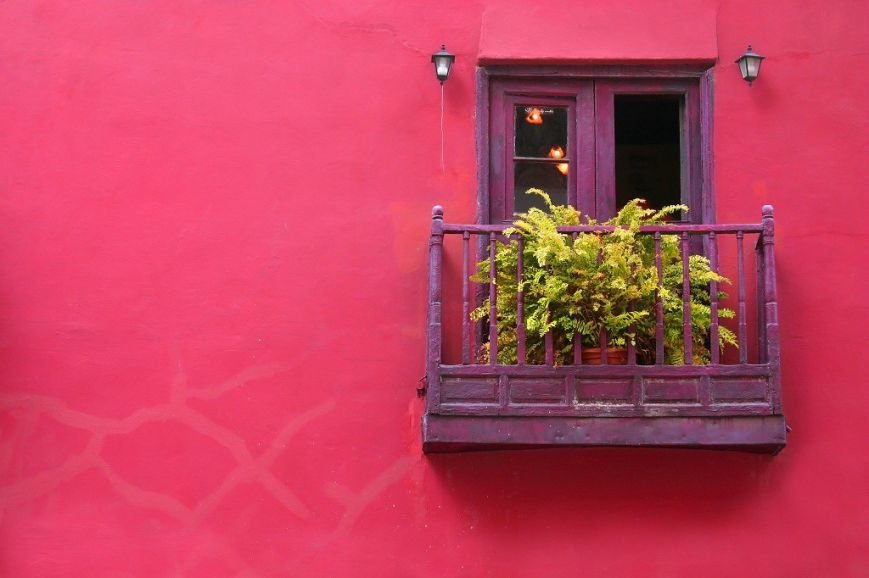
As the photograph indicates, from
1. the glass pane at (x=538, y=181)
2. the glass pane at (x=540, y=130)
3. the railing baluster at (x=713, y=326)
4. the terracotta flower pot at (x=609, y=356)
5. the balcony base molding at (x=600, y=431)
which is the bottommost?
the balcony base molding at (x=600, y=431)

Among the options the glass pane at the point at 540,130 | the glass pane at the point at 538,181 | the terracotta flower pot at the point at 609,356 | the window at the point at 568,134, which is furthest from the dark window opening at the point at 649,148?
the terracotta flower pot at the point at 609,356

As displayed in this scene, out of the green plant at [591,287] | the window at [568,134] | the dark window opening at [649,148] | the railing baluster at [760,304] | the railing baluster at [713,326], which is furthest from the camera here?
the dark window opening at [649,148]

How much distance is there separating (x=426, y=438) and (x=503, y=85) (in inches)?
84.8

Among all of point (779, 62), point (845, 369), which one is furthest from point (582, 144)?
point (845, 369)

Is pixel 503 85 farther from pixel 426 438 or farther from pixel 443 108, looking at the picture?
pixel 426 438

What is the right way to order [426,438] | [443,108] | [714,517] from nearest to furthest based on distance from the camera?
1. [426,438]
2. [714,517]
3. [443,108]

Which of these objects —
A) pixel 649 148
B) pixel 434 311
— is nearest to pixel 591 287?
pixel 434 311

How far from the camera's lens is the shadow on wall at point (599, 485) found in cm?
604

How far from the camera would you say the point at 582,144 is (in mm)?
6531

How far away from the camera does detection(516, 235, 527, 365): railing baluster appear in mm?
5648

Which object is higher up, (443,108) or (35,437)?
(443,108)

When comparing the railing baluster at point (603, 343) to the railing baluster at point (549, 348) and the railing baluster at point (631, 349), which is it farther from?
the railing baluster at point (549, 348)

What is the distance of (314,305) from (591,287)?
62.4 inches

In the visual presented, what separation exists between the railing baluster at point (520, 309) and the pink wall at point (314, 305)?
705mm
